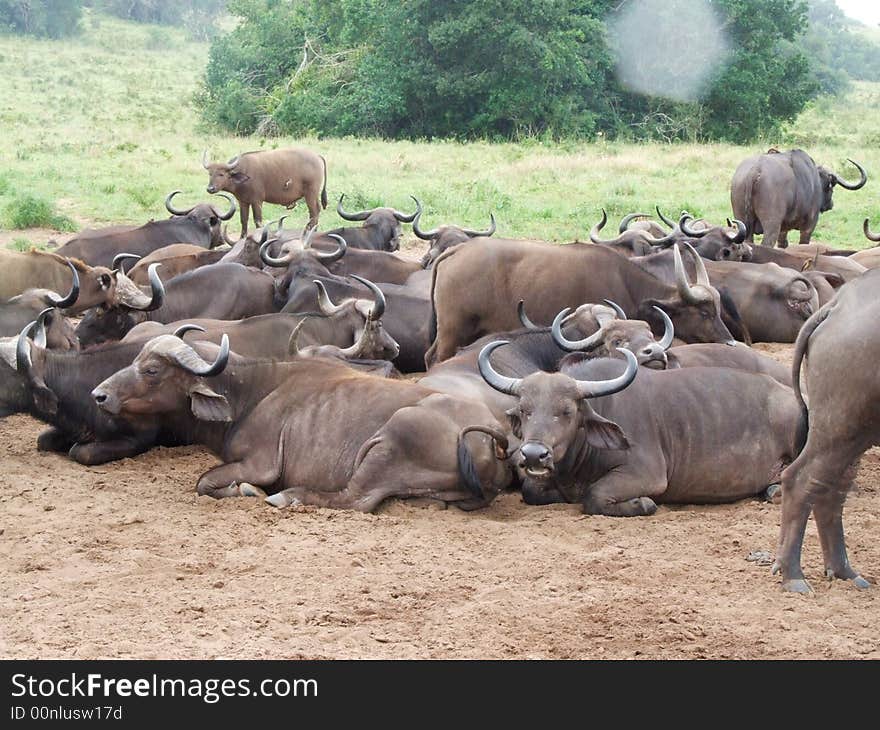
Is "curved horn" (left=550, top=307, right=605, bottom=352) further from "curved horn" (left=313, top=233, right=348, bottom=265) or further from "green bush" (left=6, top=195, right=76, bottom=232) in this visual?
"green bush" (left=6, top=195, right=76, bottom=232)

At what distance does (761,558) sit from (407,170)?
1987 cm

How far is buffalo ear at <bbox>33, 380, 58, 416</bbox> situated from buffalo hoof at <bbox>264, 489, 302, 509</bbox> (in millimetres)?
1926

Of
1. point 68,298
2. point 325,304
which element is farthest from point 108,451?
point 325,304

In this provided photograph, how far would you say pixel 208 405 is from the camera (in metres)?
7.57

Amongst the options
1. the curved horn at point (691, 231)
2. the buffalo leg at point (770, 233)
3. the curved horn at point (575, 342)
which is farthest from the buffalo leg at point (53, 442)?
the buffalo leg at point (770, 233)

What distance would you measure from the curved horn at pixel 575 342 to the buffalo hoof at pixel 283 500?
204cm

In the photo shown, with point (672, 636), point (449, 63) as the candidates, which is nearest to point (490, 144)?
point (449, 63)

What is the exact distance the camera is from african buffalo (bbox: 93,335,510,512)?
7.07 meters

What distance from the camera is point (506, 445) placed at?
23.6 feet

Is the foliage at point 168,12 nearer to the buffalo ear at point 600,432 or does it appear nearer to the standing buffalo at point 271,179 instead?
the standing buffalo at point 271,179

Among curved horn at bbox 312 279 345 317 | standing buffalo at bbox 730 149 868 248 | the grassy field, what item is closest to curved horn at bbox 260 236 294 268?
curved horn at bbox 312 279 345 317

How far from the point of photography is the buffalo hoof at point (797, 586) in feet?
18.4

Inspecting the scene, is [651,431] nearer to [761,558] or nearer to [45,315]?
[761,558]

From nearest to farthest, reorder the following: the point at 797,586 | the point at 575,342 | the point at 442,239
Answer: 1. the point at 797,586
2. the point at 575,342
3. the point at 442,239
